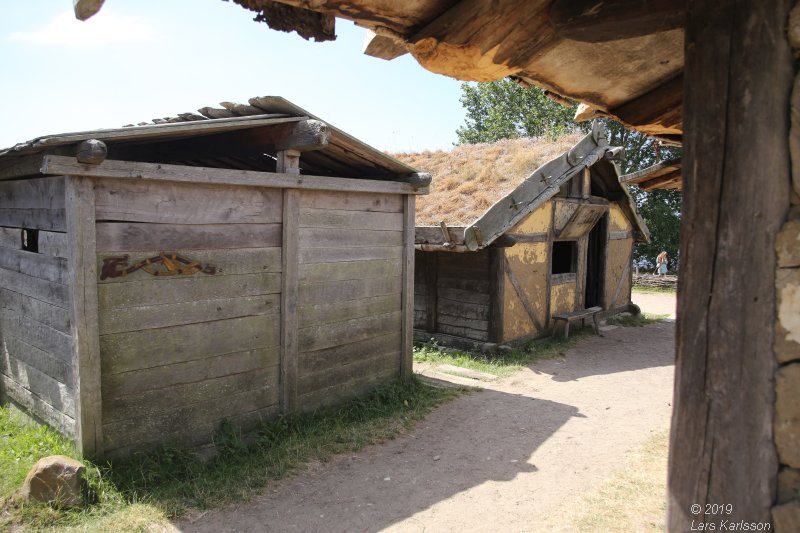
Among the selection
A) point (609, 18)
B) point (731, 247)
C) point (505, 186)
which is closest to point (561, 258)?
point (505, 186)

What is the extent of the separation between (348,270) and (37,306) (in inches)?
120

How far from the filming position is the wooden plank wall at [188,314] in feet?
14.8

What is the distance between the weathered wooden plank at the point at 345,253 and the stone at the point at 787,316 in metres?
4.64

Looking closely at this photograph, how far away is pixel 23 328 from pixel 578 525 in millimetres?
5203

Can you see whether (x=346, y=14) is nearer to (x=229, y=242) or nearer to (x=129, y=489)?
(x=229, y=242)

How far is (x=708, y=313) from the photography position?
6.54 ft

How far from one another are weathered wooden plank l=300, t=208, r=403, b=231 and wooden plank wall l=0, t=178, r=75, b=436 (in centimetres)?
228

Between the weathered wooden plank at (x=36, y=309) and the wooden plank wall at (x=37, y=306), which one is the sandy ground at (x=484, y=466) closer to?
the wooden plank wall at (x=37, y=306)

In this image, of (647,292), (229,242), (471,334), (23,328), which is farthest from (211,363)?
(647,292)

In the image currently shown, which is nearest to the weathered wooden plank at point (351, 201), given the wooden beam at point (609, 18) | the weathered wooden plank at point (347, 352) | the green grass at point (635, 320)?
the weathered wooden plank at point (347, 352)

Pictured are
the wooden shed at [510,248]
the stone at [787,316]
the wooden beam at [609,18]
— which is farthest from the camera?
the wooden shed at [510,248]

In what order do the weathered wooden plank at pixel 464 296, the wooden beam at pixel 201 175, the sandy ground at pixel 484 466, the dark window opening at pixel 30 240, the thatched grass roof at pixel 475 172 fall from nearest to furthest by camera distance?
the wooden beam at pixel 201 175 → the sandy ground at pixel 484 466 → the dark window opening at pixel 30 240 → the weathered wooden plank at pixel 464 296 → the thatched grass roof at pixel 475 172

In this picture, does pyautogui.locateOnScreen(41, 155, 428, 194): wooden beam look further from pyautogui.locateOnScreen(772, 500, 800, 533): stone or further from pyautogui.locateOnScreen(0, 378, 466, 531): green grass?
pyautogui.locateOnScreen(772, 500, 800, 533): stone

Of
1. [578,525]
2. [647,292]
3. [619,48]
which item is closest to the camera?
[619,48]
